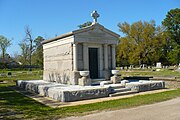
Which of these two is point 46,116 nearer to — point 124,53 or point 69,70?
point 69,70

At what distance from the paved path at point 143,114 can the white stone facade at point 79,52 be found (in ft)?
22.4

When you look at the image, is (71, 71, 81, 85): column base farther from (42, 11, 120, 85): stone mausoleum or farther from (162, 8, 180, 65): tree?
(162, 8, 180, 65): tree

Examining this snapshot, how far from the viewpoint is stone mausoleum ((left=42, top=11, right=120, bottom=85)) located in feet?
47.2

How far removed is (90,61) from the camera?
15.4m

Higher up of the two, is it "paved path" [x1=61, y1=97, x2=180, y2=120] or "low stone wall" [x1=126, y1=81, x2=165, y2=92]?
"low stone wall" [x1=126, y1=81, x2=165, y2=92]

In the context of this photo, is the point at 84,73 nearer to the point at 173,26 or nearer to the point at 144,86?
the point at 144,86

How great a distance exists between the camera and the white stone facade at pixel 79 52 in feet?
47.1

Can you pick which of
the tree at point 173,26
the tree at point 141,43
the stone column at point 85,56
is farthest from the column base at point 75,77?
the tree at point 173,26

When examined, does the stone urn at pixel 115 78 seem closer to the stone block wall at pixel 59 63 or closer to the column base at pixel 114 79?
the column base at pixel 114 79

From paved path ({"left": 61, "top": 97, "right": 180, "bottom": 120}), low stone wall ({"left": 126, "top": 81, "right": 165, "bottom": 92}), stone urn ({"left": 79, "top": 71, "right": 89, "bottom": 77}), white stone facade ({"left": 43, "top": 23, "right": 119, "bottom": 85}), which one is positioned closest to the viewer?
paved path ({"left": 61, "top": 97, "right": 180, "bottom": 120})

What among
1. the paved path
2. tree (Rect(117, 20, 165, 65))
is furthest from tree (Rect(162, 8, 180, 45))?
the paved path

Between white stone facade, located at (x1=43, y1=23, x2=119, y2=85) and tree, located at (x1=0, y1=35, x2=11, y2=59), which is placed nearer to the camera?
white stone facade, located at (x1=43, y1=23, x2=119, y2=85)

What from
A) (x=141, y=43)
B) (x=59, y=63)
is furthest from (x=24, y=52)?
(x=59, y=63)

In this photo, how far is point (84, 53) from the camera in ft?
48.0
